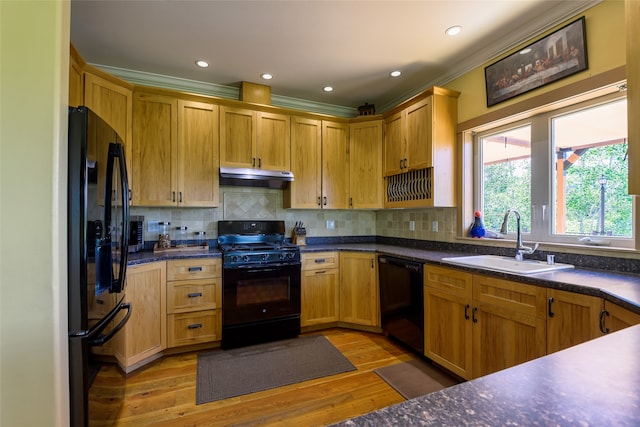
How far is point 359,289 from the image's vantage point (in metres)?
3.16

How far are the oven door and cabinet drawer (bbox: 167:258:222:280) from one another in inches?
3.9


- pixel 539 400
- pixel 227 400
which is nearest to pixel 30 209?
pixel 539 400

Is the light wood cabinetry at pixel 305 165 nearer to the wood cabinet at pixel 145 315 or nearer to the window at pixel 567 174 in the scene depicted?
the wood cabinet at pixel 145 315

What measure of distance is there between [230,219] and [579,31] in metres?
3.30

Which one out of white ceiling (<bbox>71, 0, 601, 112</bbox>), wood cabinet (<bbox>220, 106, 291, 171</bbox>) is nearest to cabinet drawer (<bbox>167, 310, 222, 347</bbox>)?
wood cabinet (<bbox>220, 106, 291, 171</bbox>)

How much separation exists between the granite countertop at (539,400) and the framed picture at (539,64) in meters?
2.16

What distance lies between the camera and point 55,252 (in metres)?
1.01

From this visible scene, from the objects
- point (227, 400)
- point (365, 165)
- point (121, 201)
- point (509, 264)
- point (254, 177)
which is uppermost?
point (365, 165)

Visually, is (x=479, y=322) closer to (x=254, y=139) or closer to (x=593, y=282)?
(x=593, y=282)

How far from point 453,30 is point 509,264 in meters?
1.86

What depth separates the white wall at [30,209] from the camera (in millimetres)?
947

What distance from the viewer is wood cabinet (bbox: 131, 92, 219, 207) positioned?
2709 mm

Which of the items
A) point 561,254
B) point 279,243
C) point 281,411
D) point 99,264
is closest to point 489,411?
point 99,264

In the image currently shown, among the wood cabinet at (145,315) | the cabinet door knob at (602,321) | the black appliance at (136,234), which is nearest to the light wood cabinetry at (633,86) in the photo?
the cabinet door knob at (602,321)
